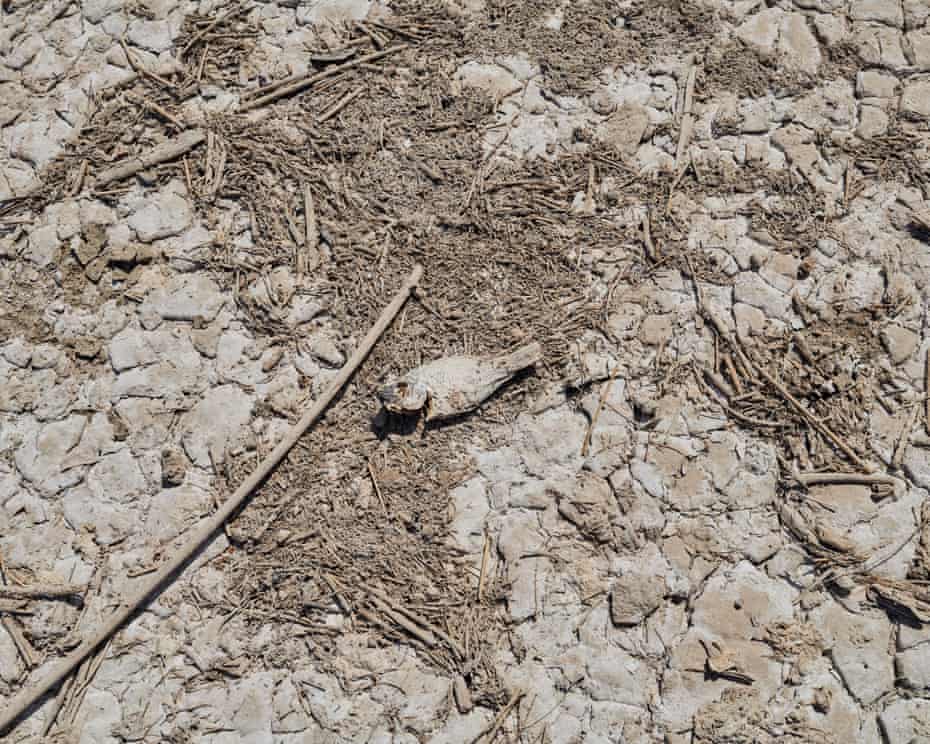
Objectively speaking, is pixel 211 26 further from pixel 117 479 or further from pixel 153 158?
pixel 117 479

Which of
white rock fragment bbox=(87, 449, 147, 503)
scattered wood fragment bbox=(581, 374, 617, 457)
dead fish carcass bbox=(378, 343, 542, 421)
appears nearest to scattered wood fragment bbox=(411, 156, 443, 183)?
dead fish carcass bbox=(378, 343, 542, 421)

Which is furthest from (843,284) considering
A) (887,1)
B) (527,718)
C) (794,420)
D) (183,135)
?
(183,135)

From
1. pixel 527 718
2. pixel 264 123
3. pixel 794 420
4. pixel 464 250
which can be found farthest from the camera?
pixel 264 123

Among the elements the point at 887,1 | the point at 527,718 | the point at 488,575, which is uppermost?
the point at 887,1

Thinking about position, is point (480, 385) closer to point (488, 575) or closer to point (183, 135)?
point (488, 575)

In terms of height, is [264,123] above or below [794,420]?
above

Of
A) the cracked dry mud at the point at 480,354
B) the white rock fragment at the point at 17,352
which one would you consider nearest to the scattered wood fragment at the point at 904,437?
the cracked dry mud at the point at 480,354

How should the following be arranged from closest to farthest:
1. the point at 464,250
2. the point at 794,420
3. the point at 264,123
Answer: the point at 794,420 < the point at 464,250 < the point at 264,123

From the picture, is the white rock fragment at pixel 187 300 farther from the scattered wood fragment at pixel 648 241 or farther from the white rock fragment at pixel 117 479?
the scattered wood fragment at pixel 648 241
